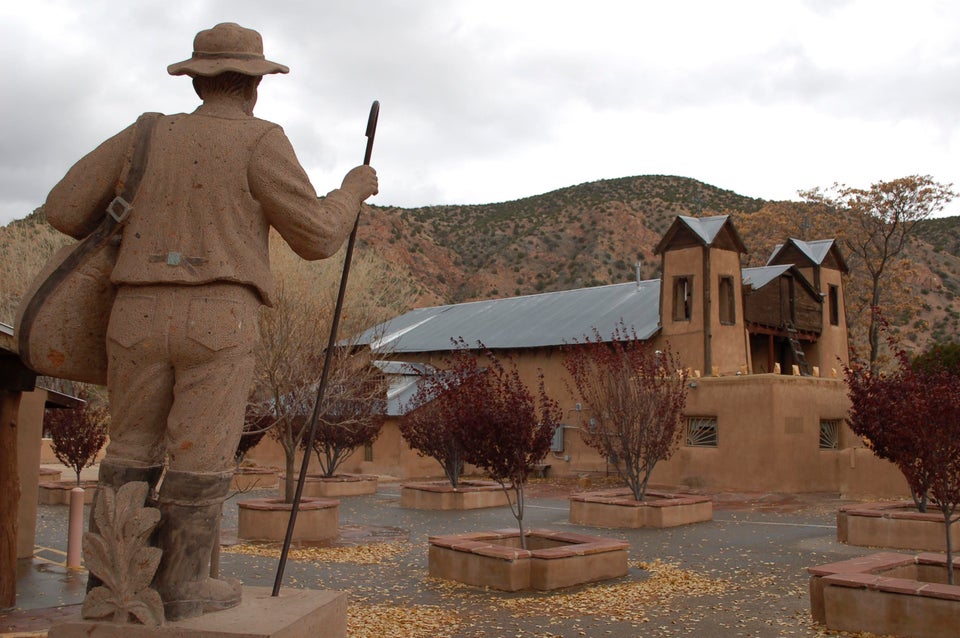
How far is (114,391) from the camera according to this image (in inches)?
153

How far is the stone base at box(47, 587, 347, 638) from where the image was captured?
354cm

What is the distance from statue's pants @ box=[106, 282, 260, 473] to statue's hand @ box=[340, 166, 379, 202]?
0.83m

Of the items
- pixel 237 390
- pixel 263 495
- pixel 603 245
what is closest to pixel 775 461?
pixel 263 495

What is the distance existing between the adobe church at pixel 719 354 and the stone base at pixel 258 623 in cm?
1825

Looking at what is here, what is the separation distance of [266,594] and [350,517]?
518 inches

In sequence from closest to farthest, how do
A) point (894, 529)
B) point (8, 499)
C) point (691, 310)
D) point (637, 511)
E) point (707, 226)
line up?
1. point (8, 499)
2. point (894, 529)
3. point (637, 511)
4. point (707, 226)
5. point (691, 310)

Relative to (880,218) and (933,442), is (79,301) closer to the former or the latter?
(933,442)

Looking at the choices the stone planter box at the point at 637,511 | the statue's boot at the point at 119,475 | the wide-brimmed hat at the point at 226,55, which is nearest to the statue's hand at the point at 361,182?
the wide-brimmed hat at the point at 226,55

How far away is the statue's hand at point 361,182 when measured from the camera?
14.6ft

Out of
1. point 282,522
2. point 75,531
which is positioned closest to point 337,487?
point 282,522

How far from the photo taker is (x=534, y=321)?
108ft

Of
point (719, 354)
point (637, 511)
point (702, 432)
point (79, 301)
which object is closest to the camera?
point (79, 301)

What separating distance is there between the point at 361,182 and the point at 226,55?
2.84 ft

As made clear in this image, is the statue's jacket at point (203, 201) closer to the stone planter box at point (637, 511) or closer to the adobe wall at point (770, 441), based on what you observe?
the stone planter box at point (637, 511)
